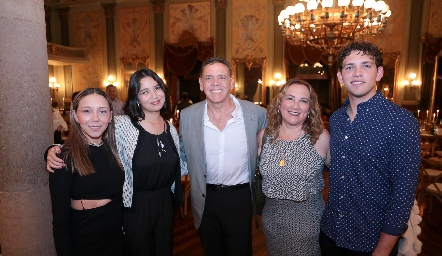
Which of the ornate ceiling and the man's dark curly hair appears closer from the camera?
the man's dark curly hair

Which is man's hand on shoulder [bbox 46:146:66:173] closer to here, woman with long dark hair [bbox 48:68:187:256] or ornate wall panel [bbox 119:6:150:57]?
woman with long dark hair [bbox 48:68:187:256]

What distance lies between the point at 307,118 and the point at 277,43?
8.55 metres

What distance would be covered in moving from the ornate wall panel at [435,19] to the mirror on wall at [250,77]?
16.5 ft

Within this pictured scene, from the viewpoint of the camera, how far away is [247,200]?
218 cm

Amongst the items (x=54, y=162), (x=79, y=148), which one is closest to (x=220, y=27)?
(x=79, y=148)

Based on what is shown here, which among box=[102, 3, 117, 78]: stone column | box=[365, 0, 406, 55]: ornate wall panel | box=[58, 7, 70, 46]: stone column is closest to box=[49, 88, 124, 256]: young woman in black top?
box=[365, 0, 406, 55]: ornate wall panel

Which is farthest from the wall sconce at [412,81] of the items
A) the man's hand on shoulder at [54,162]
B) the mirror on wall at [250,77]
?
the man's hand on shoulder at [54,162]

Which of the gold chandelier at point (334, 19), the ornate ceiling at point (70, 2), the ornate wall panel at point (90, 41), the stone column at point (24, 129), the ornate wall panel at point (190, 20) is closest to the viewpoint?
the stone column at point (24, 129)

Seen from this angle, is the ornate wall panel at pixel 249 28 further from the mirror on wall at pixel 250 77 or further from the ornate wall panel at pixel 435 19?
the ornate wall panel at pixel 435 19

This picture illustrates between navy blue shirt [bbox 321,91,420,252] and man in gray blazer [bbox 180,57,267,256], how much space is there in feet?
2.13

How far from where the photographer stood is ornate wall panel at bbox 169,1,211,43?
1049cm

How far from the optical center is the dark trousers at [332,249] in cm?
162

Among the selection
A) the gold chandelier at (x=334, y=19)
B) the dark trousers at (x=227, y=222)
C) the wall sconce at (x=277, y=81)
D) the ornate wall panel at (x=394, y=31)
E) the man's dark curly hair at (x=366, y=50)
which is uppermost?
the ornate wall panel at (x=394, y=31)

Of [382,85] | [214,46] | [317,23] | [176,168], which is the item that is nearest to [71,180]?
[176,168]
